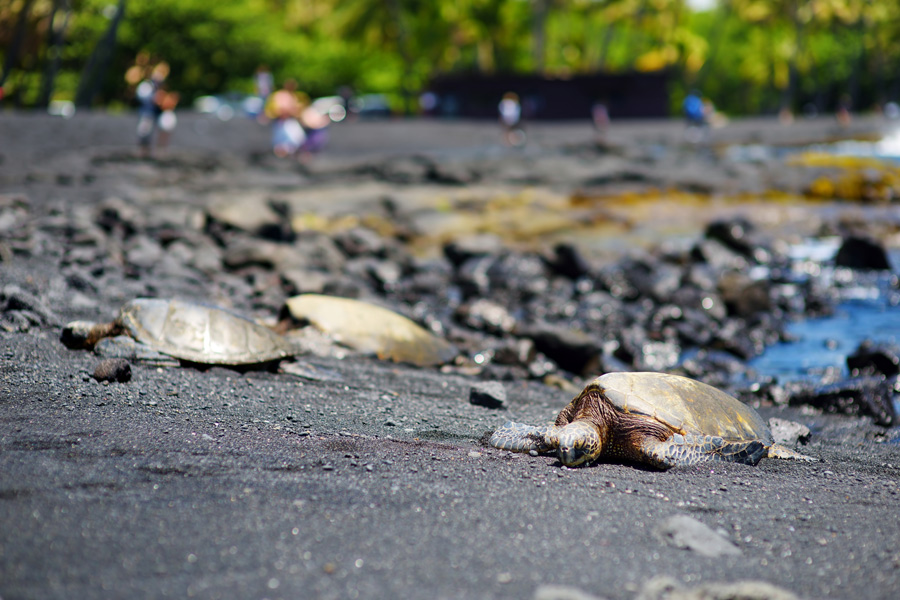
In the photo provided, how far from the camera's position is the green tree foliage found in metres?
23.4

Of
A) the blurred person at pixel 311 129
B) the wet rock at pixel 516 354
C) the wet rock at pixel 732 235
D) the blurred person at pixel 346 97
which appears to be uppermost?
the blurred person at pixel 346 97

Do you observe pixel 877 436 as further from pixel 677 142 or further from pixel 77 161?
pixel 677 142

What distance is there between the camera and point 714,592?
221 centimetres

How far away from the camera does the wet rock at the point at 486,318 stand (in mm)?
6734

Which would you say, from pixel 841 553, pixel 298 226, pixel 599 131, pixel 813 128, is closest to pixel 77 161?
pixel 298 226

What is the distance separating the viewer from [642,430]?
3.41 m

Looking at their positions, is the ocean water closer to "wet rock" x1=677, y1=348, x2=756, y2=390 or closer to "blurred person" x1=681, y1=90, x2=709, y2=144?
"wet rock" x1=677, y1=348, x2=756, y2=390

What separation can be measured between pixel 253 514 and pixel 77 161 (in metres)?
12.6

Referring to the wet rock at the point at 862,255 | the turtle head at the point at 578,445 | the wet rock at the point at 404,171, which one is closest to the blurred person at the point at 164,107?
the wet rock at the point at 404,171

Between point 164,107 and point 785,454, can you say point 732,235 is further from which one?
point 164,107

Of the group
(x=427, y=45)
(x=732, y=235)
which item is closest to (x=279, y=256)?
(x=732, y=235)

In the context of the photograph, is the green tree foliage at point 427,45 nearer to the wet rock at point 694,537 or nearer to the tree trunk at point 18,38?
the tree trunk at point 18,38

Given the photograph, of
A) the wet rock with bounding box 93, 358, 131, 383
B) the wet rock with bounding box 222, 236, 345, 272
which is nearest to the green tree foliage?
the wet rock with bounding box 222, 236, 345, 272

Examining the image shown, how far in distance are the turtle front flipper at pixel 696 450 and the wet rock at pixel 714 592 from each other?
1.07 metres
